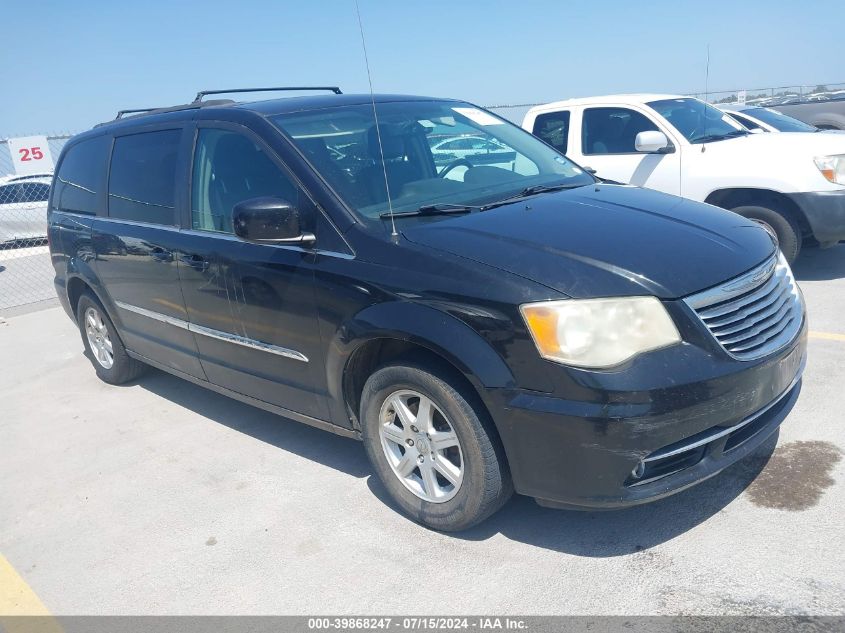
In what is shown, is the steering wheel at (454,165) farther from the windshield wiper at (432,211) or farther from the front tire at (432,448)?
the front tire at (432,448)

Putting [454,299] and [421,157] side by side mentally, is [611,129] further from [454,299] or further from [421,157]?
[454,299]

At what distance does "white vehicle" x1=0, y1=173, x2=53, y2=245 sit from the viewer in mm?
14156

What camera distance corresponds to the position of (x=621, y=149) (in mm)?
7562

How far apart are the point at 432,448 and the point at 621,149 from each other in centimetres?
538

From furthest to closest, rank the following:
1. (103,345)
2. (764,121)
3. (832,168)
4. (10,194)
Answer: (10,194), (764,121), (832,168), (103,345)

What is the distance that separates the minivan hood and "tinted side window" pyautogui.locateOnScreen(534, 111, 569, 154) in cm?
452

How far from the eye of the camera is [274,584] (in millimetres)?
3033

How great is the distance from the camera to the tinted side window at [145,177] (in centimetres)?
435

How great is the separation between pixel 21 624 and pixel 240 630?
96cm

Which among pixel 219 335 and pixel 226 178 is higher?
pixel 226 178

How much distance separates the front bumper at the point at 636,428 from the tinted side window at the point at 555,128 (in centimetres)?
545

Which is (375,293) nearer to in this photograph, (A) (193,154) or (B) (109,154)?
(A) (193,154)

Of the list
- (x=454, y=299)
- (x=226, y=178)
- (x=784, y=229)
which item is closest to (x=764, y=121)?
(x=784, y=229)

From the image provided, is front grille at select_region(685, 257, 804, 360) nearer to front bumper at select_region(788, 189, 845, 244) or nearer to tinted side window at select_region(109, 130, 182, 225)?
→ tinted side window at select_region(109, 130, 182, 225)
